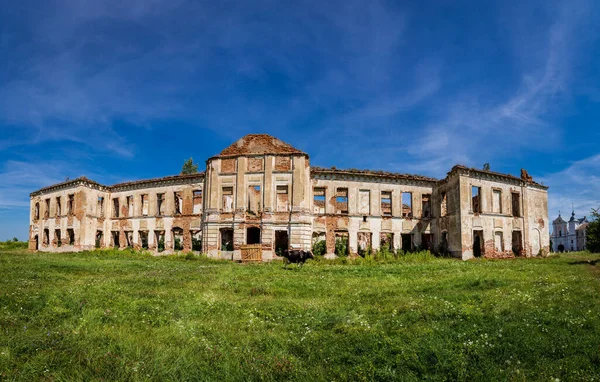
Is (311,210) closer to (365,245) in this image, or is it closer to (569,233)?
(365,245)

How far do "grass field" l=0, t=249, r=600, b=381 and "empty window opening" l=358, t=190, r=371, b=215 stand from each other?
58.2 ft

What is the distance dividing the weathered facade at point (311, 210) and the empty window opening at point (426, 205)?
0.08 metres

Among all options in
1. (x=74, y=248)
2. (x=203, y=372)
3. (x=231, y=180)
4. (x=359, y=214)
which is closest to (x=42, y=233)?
(x=74, y=248)

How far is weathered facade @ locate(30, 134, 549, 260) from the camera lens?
25578mm

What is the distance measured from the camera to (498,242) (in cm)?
2689

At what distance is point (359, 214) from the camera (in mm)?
27719

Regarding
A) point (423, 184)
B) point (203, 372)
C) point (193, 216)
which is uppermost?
point (423, 184)

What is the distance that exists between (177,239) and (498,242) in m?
25.7

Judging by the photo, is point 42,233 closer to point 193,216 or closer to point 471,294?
point 193,216

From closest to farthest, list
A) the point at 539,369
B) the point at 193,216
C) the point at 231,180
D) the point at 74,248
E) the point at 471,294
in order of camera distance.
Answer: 1. the point at 539,369
2. the point at 471,294
3. the point at 231,180
4. the point at 193,216
5. the point at 74,248

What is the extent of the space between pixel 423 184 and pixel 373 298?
2182 centimetres

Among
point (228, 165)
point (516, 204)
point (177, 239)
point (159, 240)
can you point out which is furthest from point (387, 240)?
point (159, 240)

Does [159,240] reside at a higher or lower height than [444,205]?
lower

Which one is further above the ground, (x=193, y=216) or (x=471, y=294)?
(x=193, y=216)
